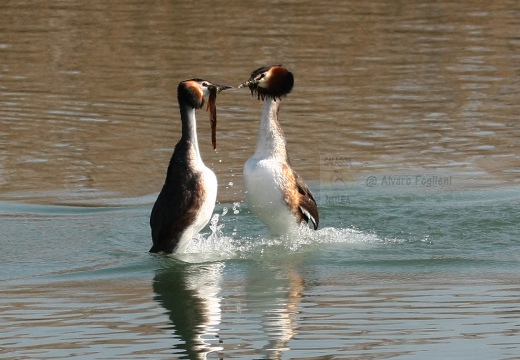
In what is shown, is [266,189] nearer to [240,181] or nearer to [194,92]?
[194,92]

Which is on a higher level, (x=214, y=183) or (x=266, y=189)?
(x=214, y=183)

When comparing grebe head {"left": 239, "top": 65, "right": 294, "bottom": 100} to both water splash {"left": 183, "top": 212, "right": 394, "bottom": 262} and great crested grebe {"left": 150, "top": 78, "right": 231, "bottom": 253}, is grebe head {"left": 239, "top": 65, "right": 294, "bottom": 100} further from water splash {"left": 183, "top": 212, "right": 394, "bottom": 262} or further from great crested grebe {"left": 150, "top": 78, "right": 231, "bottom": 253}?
water splash {"left": 183, "top": 212, "right": 394, "bottom": 262}

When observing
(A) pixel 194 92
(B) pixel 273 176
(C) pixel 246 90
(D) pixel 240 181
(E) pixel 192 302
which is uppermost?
(A) pixel 194 92

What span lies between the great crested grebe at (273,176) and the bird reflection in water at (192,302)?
29.4 inches

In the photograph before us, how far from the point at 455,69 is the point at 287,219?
9.88m

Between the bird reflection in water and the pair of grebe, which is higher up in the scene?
the pair of grebe

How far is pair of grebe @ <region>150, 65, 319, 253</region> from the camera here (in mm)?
10508

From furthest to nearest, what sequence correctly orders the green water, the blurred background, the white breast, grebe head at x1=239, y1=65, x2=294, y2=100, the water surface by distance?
the blurred background < grebe head at x1=239, y1=65, x2=294, y2=100 < the white breast < the water surface < the green water

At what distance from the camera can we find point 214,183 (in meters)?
10.5

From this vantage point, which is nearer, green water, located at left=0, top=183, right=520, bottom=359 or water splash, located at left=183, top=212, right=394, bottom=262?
green water, located at left=0, top=183, right=520, bottom=359

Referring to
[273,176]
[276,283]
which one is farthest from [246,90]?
[276,283]

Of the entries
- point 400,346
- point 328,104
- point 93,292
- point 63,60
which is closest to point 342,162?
point 328,104

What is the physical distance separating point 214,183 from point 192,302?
1.33 meters

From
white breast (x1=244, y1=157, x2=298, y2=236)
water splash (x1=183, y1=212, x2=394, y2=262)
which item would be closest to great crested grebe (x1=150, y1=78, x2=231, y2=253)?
water splash (x1=183, y1=212, x2=394, y2=262)
